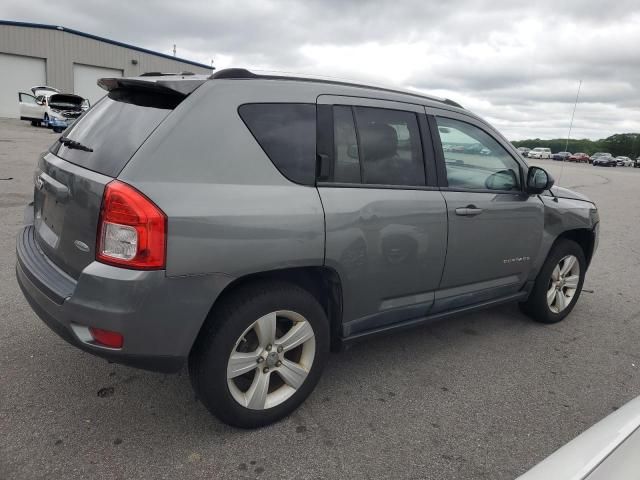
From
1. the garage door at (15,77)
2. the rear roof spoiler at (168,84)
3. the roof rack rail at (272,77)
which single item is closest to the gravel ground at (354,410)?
the rear roof spoiler at (168,84)

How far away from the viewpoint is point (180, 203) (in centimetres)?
217

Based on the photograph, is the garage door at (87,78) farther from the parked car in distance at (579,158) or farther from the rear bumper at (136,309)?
the parked car in distance at (579,158)

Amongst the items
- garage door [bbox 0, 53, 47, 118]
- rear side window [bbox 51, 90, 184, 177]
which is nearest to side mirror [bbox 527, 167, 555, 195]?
rear side window [bbox 51, 90, 184, 177]

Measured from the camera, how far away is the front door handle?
10.6 ft

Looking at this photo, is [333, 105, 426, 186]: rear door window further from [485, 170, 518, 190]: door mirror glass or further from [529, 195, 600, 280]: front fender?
[529, 195, 600, 280]: front fender

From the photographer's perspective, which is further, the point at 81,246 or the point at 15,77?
the point at 15,77

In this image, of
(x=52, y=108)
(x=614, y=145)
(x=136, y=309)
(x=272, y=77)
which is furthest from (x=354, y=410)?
(x=614, y=145)

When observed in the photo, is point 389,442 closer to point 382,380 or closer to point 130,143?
point 382,380

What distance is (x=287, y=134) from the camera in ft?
8.48

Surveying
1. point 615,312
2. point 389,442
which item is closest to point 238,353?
point 389,442

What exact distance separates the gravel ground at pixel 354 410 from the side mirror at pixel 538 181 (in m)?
1.21

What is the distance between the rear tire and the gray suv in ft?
3.15

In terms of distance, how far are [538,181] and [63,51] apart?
34.7 metres

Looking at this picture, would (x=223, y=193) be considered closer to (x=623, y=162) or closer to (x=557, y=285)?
(x=557, y=285)
